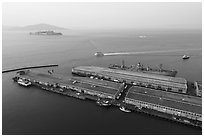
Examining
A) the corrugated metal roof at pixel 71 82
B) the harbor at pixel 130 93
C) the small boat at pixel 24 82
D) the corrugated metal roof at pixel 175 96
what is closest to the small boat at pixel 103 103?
the harbor at pixel 130 93

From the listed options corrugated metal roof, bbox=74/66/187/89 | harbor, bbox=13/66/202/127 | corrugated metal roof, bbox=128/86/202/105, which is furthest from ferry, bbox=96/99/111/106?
corrugated metal roof, bbox=74/66/187/89

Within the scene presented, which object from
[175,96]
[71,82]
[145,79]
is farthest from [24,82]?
[175,96]

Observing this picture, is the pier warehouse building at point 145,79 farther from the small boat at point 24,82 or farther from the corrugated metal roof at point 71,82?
the small boat at point 24,82

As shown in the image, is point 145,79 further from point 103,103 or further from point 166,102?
point 103,103

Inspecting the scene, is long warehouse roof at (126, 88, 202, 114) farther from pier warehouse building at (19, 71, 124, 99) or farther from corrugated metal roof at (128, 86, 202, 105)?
pier warehouse building at (19, 71, 124, 99)

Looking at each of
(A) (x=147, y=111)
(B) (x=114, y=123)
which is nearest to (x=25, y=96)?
(B) (x=114, y=123)

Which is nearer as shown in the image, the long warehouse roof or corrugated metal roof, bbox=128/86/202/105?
the long warehouse roof
